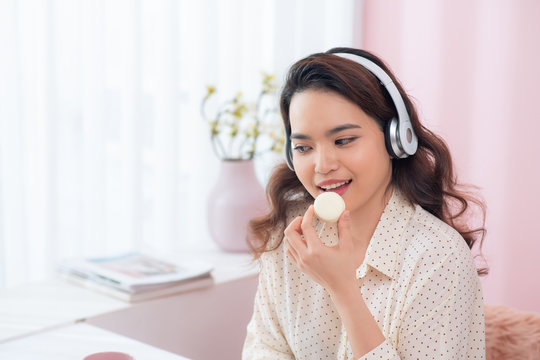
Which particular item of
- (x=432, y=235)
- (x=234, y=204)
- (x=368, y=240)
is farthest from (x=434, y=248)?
(x=234, y=204)

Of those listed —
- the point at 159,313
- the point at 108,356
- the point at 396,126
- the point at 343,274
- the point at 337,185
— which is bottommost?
the point at 159,313

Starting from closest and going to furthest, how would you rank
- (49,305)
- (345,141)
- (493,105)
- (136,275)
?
(345,141)
(49,305)
(136,275)
(493,105)

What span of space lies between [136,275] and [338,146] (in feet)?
2.40

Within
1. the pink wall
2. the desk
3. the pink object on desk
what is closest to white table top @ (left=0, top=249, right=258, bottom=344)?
the desk

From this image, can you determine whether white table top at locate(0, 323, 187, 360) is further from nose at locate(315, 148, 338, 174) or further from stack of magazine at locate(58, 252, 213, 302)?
nose at locate(315, 148, 338, 174)

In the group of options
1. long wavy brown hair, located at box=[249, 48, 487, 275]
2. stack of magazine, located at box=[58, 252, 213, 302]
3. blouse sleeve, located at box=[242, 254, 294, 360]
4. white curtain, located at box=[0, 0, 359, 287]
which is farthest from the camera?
white curtain, located at box=[0, 0, 359, 287]

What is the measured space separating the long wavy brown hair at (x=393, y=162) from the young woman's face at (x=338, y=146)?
0.02m

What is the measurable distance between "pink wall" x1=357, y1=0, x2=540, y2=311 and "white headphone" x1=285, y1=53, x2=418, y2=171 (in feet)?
3.56

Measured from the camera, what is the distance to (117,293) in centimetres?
149

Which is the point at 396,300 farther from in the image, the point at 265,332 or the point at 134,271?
the point at 134,271

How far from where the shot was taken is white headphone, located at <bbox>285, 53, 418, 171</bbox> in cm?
104

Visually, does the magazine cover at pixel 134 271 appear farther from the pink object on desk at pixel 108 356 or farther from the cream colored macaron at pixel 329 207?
the cream colored macaron at pixel 329 207

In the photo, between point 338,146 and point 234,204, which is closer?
point 338,146

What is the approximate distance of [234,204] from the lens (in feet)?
6.26
